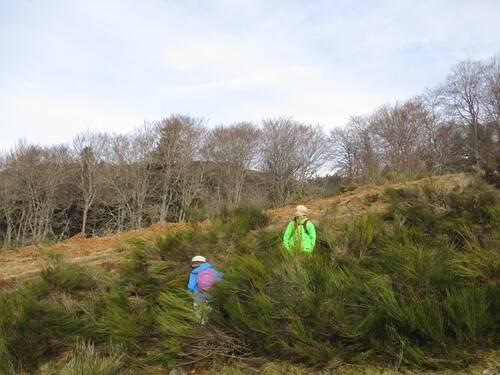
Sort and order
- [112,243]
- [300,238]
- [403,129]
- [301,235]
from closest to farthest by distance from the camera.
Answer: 1. [300,238]
2. [301,235]
3. [112,243]
4. [403,129]

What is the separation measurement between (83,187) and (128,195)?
5240 millimetres

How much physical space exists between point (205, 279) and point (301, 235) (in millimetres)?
1259

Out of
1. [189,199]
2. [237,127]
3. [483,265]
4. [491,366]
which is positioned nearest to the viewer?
[491,366]

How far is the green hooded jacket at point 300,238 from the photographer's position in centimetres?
442

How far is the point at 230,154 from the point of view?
138 ft

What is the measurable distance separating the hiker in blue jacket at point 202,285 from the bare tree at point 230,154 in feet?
119

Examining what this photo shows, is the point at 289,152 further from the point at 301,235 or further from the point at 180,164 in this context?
the point at 301,235

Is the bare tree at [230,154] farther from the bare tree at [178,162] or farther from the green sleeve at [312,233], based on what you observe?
the green sleeve at [312,233]

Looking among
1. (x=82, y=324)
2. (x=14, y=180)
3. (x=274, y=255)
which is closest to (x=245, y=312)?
(x=274, y=255)

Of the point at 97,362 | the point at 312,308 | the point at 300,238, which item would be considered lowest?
the point at 97,362

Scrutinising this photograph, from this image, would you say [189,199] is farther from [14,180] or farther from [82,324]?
[82,324]

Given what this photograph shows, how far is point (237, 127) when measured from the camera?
140 ft

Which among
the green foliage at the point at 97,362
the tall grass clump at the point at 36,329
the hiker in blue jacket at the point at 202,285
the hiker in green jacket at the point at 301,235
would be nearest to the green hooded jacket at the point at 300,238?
the hiker in green jacket at the point at 301,235

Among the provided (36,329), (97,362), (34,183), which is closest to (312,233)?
(97,362)
